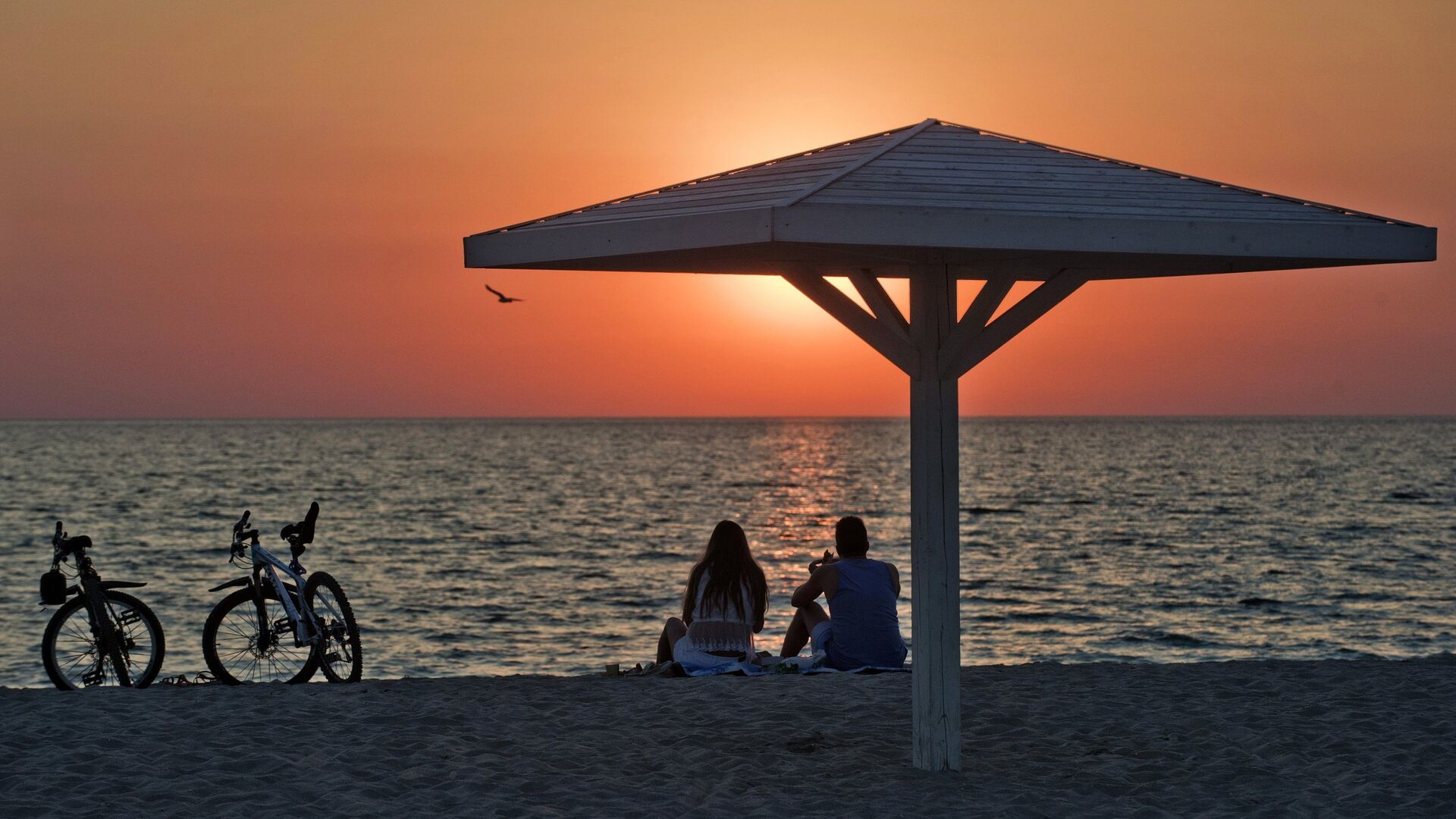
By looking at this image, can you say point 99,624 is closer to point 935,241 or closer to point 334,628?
point 334,628

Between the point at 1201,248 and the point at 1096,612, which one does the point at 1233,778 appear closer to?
the point at 1201,248

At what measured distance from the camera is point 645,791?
6930 millimetres

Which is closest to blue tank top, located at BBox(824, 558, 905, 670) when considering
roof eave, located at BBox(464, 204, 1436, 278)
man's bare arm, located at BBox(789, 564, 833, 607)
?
man's bare arm, located at BBox(789, 564, 833, 607)

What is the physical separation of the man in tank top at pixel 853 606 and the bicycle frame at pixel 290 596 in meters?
3.68

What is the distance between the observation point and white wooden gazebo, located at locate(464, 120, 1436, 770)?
602 cm

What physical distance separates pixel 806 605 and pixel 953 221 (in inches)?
205

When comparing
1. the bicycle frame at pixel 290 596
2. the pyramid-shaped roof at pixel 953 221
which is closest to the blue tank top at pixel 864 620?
the pyramid-shaped roof at pixel 953 221

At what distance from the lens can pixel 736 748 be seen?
7852mm

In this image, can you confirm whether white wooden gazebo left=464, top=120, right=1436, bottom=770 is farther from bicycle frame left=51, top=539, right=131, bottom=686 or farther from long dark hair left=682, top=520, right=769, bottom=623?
bicycle frame left=51, top=539, right=131, bottom=686

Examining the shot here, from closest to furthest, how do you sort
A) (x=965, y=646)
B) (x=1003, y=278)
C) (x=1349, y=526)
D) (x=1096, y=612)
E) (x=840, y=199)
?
(x=840, y=199), (x=1003, y=278), (x=965, y=646), (x=1096, y=612), (x=1349, y=526)

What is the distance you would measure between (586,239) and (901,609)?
16.3 m

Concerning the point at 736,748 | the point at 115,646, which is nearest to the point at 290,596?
the point at 115,646

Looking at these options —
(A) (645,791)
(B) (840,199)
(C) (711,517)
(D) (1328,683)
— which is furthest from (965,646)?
(C) (711,517)

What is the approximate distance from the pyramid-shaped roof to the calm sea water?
12719 mm
